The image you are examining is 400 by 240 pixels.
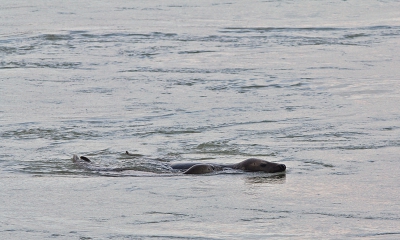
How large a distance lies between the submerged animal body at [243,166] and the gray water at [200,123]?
0.40ft

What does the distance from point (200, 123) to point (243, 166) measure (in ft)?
9.17

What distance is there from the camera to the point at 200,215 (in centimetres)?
746

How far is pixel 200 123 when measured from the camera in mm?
12227

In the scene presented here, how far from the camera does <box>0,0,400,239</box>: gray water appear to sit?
743cm

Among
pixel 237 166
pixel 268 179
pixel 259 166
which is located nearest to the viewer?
pixel 268 179

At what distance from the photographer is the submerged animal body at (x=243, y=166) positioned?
30.3 feet

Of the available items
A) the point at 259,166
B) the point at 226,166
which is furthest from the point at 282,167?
the point at 226,166

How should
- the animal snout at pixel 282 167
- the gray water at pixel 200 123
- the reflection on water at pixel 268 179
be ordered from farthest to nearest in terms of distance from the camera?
1. the animal snout at pixel 282 167
2. the reflection on water at pixel 268 179
3. the gray water at pixel 200 123

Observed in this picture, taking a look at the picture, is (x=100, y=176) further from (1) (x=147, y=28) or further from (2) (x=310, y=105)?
(1) (x=147, y=28)

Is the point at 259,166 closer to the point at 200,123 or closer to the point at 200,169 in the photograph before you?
the point at 200,169

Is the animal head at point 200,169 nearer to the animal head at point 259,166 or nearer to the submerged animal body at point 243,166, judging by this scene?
the submerged animal body at point 243,166

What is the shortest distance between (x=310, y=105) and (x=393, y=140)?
2.67 metres

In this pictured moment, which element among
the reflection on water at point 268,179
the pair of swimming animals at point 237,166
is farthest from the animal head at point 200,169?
the reflection on water at point 268,179

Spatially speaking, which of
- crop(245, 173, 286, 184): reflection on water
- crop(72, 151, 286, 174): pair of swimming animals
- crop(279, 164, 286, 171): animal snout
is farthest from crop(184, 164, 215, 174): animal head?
crop(279, 164, 286, 171): animal snout
